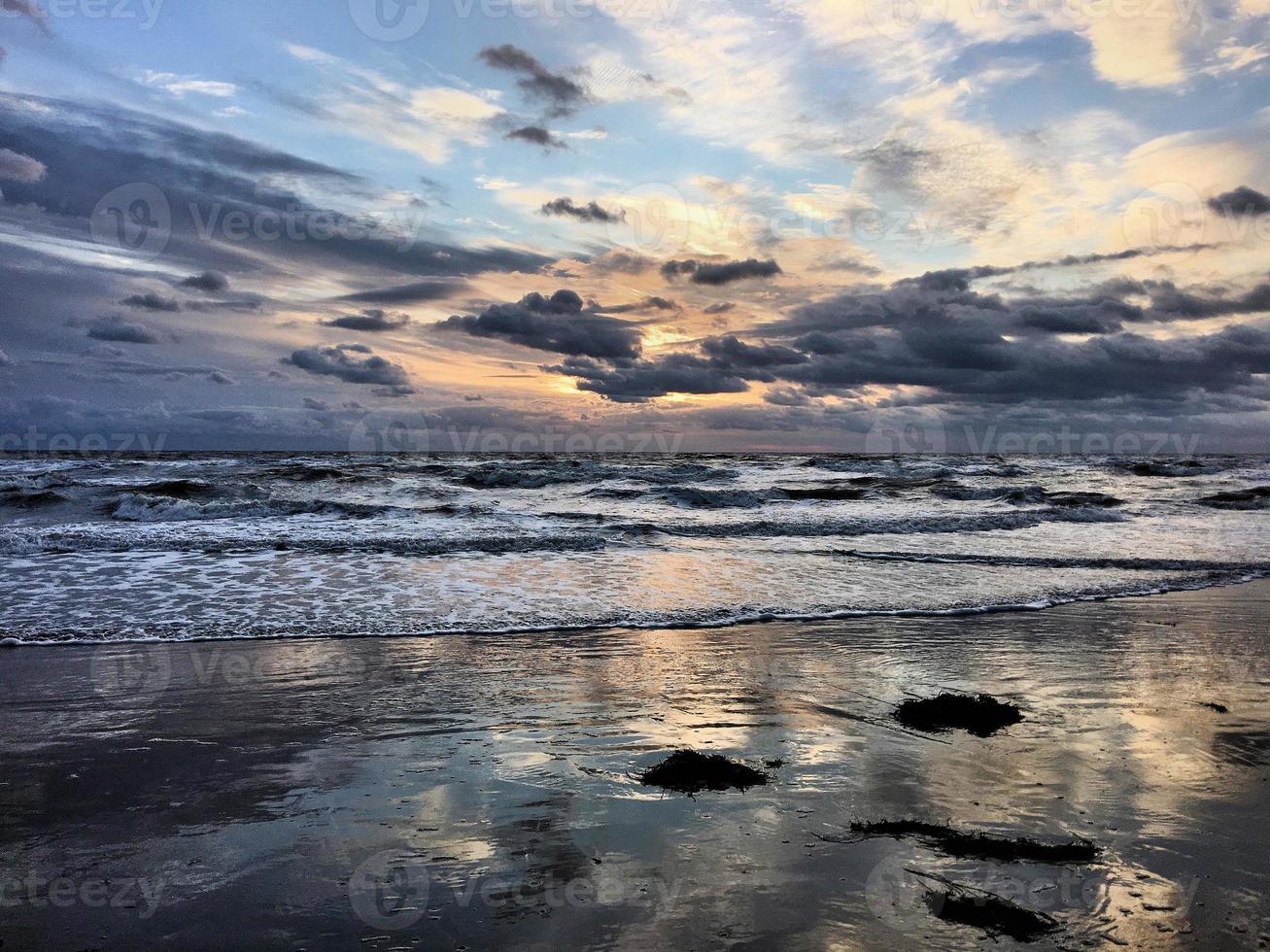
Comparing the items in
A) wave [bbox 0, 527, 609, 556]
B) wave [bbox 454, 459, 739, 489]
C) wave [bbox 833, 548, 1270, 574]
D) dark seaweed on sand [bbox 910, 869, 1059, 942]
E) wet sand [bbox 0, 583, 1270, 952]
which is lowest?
wave [bbox 0, 527, 609, 556]

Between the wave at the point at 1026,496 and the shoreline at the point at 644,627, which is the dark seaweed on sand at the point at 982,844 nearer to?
the shoreline at the point at 644,627

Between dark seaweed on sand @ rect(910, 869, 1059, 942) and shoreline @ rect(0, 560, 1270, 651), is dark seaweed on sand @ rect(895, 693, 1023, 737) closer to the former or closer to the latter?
dark seaweed on sand @ rect(910, 869, 1059, 942)

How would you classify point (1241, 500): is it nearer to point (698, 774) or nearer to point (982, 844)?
point (982, 844)

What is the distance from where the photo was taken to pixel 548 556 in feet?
54.9

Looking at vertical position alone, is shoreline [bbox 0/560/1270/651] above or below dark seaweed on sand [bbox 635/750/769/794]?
below

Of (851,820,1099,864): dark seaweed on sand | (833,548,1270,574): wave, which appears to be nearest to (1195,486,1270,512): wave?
(833,548,1270,574): wave

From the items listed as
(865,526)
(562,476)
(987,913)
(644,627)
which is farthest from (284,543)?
(562,476)

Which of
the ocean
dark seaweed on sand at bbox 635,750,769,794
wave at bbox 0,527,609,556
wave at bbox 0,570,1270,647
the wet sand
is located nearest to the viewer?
the wet sand

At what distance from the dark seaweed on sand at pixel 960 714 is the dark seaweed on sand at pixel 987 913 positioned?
2446mm

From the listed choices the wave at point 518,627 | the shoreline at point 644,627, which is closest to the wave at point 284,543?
the wave at point 518,627

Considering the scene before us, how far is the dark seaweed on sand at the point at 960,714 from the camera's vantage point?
19.4ft

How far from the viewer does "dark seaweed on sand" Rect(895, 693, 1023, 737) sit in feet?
19.4

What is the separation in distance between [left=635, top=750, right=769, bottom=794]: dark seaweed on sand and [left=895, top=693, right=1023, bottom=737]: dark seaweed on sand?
5.63 ft

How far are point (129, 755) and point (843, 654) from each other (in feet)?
21.2
